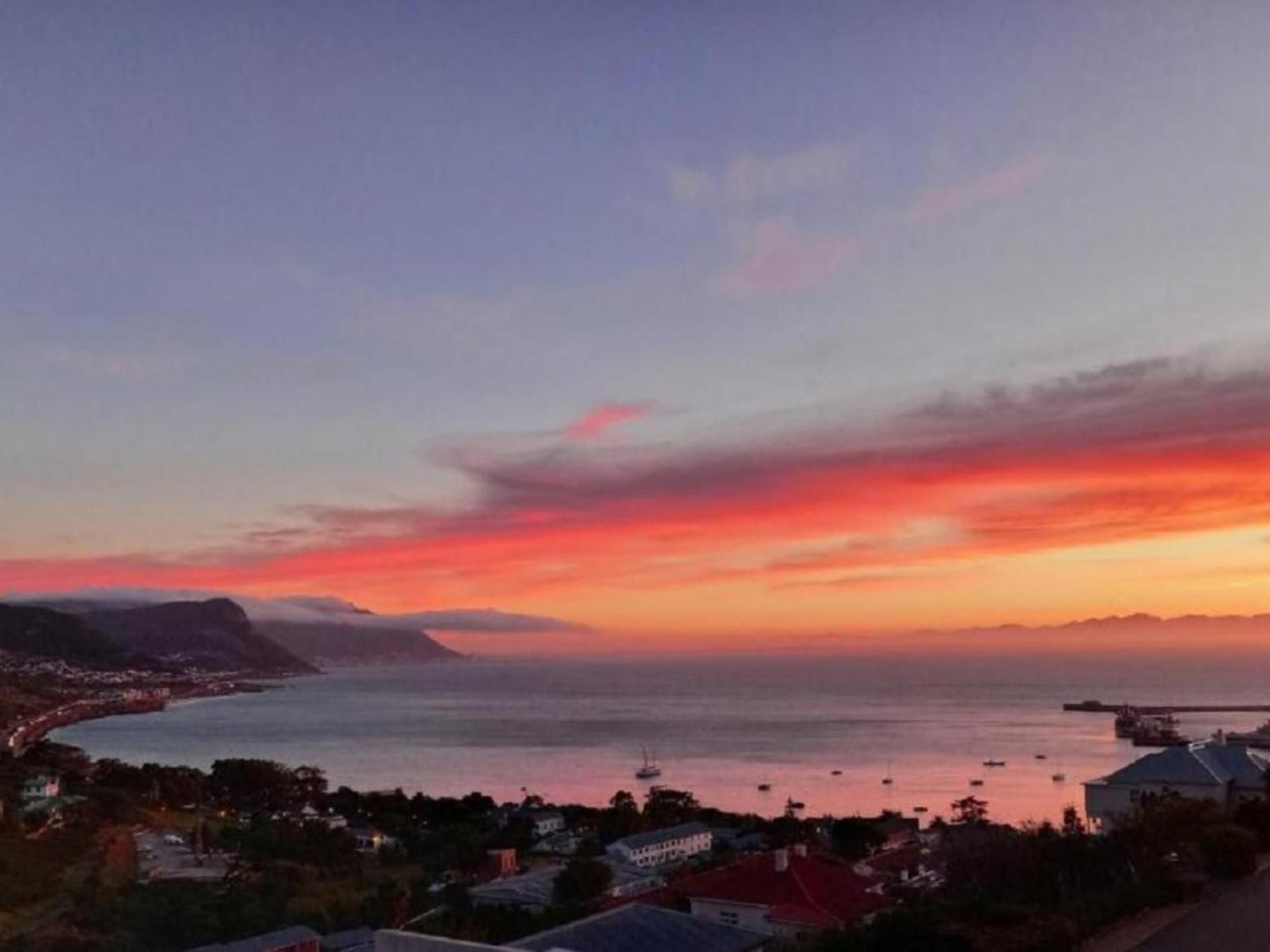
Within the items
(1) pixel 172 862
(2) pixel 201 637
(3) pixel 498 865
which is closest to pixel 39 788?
(1) pixel 172 862

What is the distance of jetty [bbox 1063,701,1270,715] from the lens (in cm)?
6829

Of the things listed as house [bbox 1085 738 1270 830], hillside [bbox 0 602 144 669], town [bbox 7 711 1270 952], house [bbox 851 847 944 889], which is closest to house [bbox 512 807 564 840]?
town [bbox 7 711 1270 952]

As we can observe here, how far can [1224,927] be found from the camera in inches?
332

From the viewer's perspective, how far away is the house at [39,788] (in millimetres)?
31291

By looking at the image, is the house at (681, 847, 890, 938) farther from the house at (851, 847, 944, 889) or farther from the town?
the house at (851, 847, 944, 889)

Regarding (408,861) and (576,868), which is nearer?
(576,868)

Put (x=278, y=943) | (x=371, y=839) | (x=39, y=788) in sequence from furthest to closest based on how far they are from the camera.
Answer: (x=39, y=788), (x=371, y=839), (x=278, y=943)

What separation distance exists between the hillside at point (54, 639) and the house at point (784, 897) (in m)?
114

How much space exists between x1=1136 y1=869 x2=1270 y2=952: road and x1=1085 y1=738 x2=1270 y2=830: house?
4.85 meters

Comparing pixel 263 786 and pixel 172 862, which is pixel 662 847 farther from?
pixel 263 786

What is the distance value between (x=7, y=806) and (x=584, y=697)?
254 feet

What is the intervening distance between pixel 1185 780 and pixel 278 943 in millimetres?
11620

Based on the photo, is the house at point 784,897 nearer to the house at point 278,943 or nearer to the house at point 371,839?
the house at point 278,943

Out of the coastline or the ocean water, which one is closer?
the ocean water
